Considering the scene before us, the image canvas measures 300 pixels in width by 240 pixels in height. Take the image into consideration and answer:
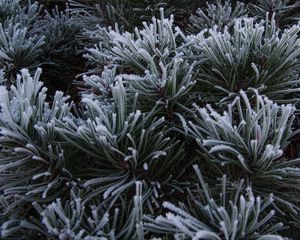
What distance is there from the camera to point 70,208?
1115mm

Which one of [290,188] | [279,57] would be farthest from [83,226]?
[279,57]

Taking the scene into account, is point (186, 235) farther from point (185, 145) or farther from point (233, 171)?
point (185, 145)

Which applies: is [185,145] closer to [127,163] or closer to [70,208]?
[127,163]

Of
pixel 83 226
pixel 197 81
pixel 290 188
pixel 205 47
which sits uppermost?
pixel 205 47

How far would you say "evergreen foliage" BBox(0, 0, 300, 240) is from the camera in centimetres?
106

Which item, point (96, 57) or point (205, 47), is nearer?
point (205, 47)

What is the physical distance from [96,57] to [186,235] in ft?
2.98

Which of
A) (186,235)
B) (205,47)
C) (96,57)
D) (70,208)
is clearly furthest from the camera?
(96,57)

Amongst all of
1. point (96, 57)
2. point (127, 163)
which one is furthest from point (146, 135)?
point (96, 57)

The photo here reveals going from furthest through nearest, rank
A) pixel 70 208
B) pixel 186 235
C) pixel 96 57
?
pixel 96 57
pixel 70 208
pixel 186 235

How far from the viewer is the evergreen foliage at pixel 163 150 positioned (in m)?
1.06

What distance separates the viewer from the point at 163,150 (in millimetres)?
1219

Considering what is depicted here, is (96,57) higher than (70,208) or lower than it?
higher

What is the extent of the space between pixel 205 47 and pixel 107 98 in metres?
0.34
